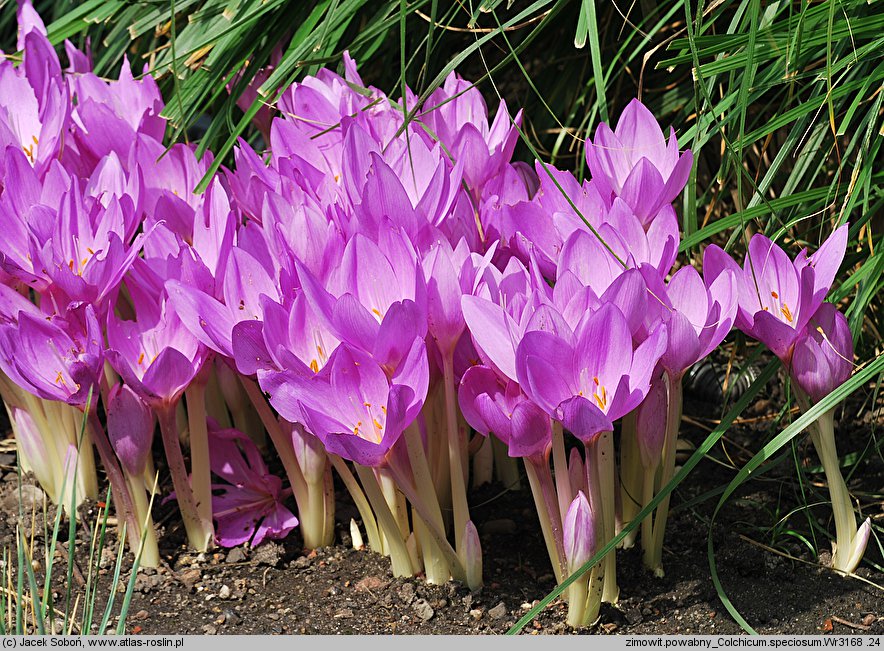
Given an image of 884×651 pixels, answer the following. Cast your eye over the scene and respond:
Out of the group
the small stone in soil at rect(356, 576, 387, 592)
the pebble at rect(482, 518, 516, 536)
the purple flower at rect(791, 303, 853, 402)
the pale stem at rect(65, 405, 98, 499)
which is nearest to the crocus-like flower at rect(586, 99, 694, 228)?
the purple flower at rect(791, 303, 853, 402)

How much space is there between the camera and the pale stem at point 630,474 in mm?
1245

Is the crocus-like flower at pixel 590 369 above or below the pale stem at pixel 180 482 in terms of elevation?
above

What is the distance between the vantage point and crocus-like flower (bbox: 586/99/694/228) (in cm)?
115

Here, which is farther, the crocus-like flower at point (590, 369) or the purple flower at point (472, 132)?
the purple flower at point (472, 132)

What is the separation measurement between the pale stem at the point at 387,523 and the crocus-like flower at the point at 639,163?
17.2 inches

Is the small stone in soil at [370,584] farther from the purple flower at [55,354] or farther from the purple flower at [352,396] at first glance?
the purple flower at [55,354]

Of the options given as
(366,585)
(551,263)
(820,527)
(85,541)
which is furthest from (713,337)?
(85,541)

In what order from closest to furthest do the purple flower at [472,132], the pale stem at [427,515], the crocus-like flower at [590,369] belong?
the crocus-like flower at [590,369] → the pale stem at [427,515] → the purple flower at [472,132]

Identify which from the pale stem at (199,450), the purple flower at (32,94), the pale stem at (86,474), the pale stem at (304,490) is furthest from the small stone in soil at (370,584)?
the purple flower at (32,94)

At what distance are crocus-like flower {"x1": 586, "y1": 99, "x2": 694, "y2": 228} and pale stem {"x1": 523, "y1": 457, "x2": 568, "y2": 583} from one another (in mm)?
333

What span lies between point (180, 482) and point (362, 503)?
0.74ft

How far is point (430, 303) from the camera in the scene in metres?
1.02

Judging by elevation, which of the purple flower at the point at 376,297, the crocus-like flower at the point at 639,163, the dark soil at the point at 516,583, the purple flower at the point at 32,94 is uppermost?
the purple flower at the point at 32,94
